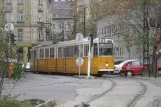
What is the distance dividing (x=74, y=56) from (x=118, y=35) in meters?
19.5

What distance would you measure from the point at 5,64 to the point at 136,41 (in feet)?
101

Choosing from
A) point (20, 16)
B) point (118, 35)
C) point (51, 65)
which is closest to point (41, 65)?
point (51, 65)

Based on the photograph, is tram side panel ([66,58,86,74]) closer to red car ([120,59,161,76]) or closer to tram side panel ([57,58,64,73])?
tram side panel ([57,58,64,73])

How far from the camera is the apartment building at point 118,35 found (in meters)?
49.5

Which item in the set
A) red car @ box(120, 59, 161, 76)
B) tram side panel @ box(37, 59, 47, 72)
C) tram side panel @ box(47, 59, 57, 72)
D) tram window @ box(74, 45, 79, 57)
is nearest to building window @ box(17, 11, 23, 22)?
tram side panel @ box(37, 59, 47, 72)

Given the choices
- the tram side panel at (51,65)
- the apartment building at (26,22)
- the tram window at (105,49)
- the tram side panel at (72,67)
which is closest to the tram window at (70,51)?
the tram side panel at (72,67)

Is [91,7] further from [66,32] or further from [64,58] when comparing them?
[64,58]

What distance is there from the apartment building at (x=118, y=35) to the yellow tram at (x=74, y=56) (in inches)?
372

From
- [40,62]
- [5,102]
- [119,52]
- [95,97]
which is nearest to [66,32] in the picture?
[119,52]

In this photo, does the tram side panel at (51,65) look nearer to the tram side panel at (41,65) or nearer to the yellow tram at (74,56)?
the yellow tram at (74,56)

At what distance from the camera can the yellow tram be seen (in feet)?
116

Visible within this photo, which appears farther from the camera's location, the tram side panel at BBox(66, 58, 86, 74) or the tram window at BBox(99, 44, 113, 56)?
the tram side panel at BBox(66, 58, 86, 74)

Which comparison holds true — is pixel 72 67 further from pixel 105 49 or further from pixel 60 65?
pixel 105 49

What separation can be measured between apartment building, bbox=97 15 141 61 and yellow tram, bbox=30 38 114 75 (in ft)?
31.0
